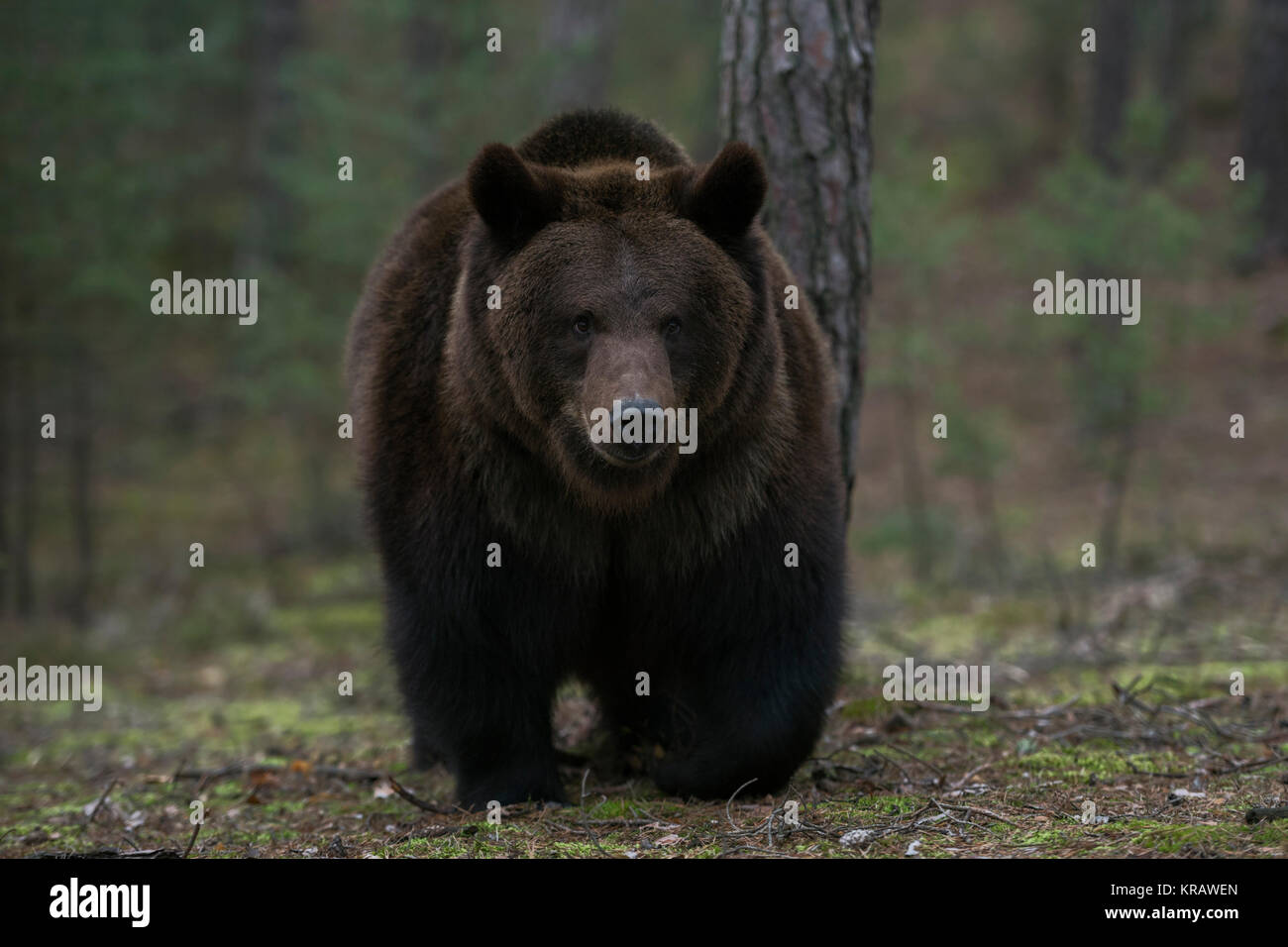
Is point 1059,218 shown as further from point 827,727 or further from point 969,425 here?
point 827,727

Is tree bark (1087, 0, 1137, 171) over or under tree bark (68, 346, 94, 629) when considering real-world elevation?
over

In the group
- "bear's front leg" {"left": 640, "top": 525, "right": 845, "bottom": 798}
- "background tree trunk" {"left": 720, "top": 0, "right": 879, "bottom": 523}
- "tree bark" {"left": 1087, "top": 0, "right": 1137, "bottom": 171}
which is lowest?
"bear's front leg" {"left": 640, "top": 525, "right": 845, "bottom": 798}

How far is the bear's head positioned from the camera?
4875mm

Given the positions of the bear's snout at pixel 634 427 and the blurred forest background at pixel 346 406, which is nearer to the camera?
the bear's snout at pixel 634 427

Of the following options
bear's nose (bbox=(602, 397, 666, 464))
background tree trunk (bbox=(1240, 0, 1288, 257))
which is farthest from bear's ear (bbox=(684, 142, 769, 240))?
background tree trunk (bbox=(1240, 0, 1288, 257))

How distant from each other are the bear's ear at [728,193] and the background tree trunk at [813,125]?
1.70m

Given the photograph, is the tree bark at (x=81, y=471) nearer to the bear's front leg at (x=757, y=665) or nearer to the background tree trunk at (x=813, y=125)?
the background tree trunk at (x=813, y=125)

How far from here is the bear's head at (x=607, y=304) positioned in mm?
4875

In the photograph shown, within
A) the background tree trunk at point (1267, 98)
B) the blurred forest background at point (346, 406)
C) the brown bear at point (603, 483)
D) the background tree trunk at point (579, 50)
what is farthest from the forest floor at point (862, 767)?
the background tree trunk at point (1267, 98)

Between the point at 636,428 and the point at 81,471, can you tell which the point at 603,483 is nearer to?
the point at 636,428

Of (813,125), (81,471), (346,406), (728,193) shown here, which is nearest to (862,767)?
(728,193)

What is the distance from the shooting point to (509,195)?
16.6 ft

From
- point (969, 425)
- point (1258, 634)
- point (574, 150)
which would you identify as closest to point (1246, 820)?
point (574, 150)

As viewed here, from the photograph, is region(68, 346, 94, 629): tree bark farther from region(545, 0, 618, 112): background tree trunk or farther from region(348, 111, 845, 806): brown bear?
region(348, 111, 845, 806): brown bear
